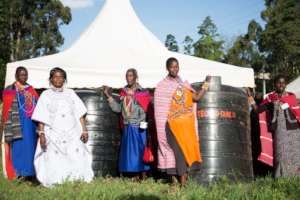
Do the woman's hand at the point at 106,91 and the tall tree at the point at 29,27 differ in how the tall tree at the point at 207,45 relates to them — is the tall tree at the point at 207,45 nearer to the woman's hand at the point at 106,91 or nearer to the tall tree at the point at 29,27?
the tall tree at the point at 29,27

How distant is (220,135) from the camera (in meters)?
5.70

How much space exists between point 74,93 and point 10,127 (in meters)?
1.07

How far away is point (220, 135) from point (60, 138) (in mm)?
1931

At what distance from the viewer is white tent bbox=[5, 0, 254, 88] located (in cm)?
722

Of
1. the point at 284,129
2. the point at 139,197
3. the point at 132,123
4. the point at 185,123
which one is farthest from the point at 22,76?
the point at 284,129

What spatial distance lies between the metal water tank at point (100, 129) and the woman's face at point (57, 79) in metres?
0.59

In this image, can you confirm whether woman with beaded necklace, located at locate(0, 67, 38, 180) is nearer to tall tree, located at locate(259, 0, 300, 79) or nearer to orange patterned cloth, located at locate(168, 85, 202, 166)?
orange patterned cloth, located at locate(168, 85, 202, 166)

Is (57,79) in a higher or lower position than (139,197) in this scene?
higher

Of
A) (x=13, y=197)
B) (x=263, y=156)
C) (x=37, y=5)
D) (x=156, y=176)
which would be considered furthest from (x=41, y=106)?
(x=37, y=5)

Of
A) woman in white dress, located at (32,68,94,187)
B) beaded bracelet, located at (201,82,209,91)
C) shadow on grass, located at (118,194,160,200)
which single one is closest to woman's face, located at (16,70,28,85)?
woman in white dress, located at (32,68,94,187)

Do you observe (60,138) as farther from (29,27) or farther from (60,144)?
(29,27)

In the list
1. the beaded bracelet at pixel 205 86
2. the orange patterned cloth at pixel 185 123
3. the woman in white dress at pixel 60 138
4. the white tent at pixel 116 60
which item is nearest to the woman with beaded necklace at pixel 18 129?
the white tent at pixel 116 60

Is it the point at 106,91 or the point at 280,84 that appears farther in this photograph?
the point at 106,91

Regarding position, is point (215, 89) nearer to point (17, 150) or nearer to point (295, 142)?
point (295, 142)
